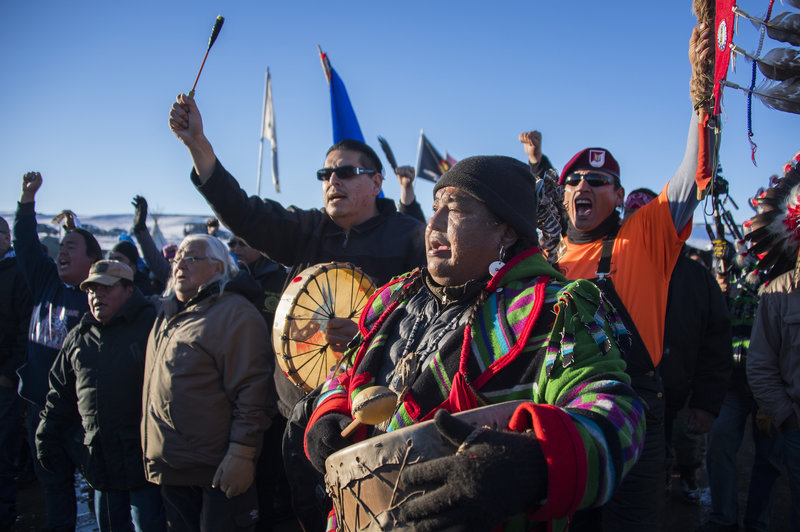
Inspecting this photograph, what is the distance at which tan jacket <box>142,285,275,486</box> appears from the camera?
9.82 feet

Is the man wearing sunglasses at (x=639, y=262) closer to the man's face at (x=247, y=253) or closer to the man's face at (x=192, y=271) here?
the man's face at (x=192, y=271)

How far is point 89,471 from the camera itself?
353 centimetres

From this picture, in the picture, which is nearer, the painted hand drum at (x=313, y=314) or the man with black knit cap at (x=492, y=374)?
the man with black knit cap at (x=492, y=374)

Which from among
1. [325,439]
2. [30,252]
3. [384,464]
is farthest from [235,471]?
[30,252]

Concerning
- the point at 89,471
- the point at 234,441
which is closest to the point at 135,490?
the point at 89,471

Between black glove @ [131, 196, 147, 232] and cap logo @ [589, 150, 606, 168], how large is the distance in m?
5.04

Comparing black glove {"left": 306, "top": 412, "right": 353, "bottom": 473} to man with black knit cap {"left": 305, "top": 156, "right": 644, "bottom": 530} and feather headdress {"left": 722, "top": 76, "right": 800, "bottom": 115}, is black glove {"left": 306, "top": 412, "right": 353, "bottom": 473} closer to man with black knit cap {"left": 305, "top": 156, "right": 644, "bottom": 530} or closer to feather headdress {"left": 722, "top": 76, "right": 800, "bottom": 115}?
man with black knit cap {"left": 305, "top": 156, "right": 644, "bottom": 530}

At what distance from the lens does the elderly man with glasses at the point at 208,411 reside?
9.82 feet

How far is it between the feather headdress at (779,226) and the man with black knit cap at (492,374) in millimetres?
2448

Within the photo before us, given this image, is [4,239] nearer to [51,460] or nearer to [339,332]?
[51,460]

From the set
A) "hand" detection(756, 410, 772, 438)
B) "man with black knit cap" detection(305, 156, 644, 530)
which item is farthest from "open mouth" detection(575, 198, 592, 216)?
"hand" detection(756, 410, 772, 438)

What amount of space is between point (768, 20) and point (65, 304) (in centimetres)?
541

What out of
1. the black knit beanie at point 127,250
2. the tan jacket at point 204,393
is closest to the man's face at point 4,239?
the black knit beanie at point 127,250

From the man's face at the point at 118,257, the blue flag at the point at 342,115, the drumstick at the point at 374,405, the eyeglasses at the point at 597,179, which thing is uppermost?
the blue flag at the point at 342,115
